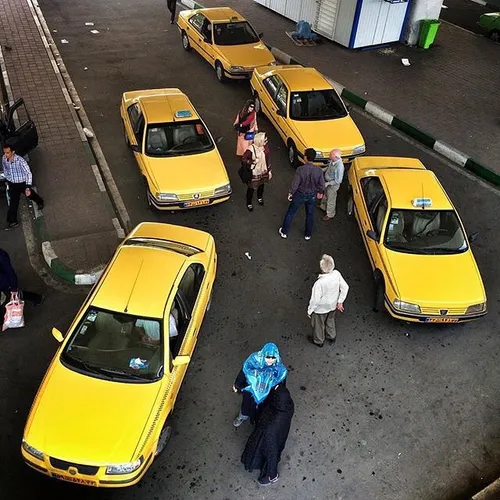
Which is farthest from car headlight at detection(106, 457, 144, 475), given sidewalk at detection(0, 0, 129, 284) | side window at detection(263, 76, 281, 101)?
side window at detection(263, 76, 281, 101)

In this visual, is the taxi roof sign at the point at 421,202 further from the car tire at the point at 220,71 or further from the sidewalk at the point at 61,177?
the car tire at the point at 220,71

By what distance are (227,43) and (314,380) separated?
33.7 ft

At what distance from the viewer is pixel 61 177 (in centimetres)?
1012

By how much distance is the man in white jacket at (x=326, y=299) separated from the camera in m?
6.57

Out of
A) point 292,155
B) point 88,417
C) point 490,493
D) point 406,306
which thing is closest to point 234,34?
point 292,155

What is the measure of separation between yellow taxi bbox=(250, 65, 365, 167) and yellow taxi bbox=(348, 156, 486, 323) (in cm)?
145

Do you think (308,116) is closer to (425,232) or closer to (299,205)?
(299,205)

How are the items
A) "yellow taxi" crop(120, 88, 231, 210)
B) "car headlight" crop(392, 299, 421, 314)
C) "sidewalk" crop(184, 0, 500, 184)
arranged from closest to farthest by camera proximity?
"car headlight" crop(392, 299, 421, 314), "yellow taxi" crop(120, 88, 231, 210), "sidewalk" crop(184, 0, 500, 184)

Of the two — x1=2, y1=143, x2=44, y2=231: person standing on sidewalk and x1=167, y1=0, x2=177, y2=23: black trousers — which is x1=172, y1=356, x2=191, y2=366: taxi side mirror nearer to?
x1=2, y1=143, x2=44, y2=231: person standing on sidewalk

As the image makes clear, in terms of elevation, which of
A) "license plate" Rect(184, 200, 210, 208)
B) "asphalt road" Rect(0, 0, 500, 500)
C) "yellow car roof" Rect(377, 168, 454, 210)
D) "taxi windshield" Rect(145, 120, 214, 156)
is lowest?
"asphalt road" Rect(0, 0, 500, 500)

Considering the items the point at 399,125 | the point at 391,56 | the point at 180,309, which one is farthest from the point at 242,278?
the point at 391,56

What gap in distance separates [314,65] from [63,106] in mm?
7068

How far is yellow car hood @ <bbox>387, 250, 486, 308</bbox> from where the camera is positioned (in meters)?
7.34

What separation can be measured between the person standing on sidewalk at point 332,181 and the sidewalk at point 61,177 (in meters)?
3.74
